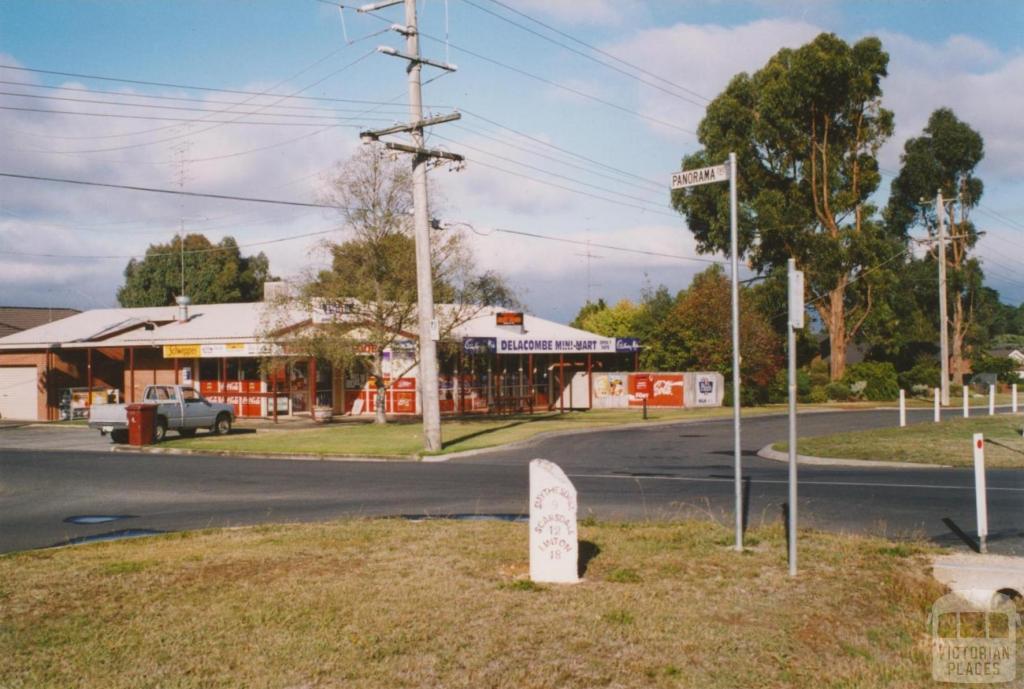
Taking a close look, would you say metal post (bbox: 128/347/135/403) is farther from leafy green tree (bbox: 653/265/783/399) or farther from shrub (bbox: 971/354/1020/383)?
shrub (bbox: 971/354/1020/383)

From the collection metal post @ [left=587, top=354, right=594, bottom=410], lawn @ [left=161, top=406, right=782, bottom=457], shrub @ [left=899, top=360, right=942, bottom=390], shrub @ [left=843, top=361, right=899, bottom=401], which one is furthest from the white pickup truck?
shrub @ [left=899, top=360, right=942, bottom=390]

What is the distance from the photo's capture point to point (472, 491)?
50.8ft

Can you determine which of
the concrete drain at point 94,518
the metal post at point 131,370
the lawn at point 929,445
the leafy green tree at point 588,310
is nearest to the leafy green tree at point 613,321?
the leafy green tree at point 588,310

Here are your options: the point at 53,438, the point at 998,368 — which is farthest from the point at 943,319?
the point at 53,438

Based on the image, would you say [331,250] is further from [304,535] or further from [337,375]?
[304,535]

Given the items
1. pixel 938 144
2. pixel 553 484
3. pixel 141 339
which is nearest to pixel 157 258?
pixel 141 339

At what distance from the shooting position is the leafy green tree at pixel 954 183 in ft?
196

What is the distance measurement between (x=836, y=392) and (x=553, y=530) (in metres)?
45.7

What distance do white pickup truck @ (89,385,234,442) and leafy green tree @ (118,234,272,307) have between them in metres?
48.0

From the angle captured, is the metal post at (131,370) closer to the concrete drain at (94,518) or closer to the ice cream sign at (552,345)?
the ice cream sign at (552,345)

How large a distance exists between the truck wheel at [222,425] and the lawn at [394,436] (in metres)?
0.66

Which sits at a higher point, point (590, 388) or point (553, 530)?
point (590, 388)

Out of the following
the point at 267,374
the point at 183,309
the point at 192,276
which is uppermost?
the point at 192,276

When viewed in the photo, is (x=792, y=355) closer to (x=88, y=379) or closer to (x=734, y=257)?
(x=734, y=257)
